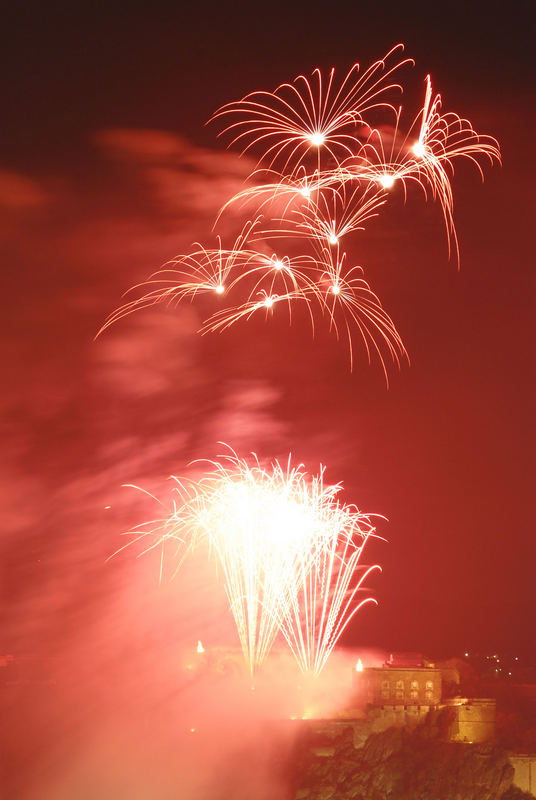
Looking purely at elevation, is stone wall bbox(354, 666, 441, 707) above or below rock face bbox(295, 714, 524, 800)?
above

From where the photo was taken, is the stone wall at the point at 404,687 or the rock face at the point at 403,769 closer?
the rock face at the point at 403,769

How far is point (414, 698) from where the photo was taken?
39.5 metres

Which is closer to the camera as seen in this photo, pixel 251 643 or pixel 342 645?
pixel 251 643

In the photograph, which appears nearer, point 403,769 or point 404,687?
point 403,769

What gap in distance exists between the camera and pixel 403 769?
3697 centimetres

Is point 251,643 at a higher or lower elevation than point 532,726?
higher

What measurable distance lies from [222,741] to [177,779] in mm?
1819

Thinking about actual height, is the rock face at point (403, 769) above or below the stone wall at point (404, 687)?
below

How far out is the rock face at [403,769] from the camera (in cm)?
3619

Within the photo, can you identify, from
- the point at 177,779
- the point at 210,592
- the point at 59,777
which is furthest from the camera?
the point at 210,592

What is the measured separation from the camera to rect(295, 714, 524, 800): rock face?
3619 centimetres

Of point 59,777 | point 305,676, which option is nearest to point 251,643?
point 305,676

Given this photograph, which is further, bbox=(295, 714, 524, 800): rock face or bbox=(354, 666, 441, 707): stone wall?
bbox=(354, 666, 441, 707): stone wall

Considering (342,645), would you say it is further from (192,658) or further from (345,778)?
(345,778)
